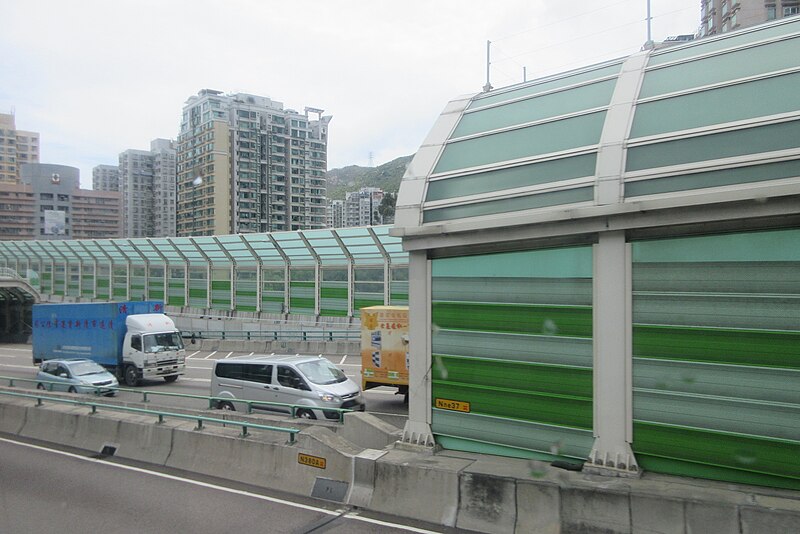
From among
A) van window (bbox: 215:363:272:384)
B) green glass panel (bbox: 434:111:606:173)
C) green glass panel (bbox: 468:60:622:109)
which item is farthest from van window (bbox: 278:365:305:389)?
green glass panel (bbox: 468:60:622:109)

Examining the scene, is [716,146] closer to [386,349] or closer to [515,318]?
[515,318]

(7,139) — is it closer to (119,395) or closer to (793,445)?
(119,395)

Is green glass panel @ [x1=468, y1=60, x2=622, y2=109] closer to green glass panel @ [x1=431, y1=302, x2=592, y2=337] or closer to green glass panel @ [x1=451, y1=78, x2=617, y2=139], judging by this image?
green glass panel @ [x1=451, y1=78, x2=617, y2=139]

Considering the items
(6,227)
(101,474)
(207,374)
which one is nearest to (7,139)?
(6,227)

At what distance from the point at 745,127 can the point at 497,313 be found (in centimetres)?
369

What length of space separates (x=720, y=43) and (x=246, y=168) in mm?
114690

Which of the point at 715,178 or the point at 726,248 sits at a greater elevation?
the point at 715,178

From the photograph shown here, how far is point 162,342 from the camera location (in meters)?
22.8

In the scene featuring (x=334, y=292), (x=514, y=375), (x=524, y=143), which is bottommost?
(x=514, y=375)

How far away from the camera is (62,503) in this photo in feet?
28.6

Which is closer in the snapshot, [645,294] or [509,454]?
[645,294]

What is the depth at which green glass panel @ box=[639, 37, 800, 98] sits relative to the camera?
22.9ft

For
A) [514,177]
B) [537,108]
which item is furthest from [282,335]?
[514,177]

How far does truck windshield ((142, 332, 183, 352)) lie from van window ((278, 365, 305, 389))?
10.3 meters
